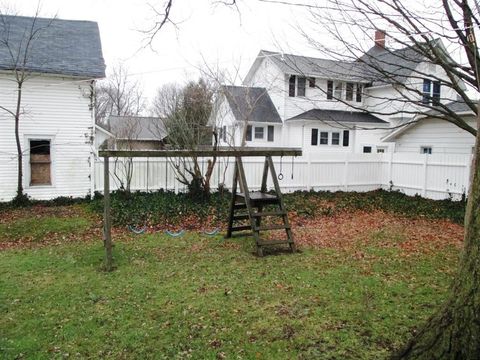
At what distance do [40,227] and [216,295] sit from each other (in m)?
6.17

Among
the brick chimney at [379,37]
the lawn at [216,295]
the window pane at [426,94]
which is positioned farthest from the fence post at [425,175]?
the brick chimney at [379,37]

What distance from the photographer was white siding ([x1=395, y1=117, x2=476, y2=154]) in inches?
588

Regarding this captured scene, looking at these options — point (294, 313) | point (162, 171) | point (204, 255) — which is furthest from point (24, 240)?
point (294, 313)

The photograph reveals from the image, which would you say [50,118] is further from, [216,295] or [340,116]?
[340,116]

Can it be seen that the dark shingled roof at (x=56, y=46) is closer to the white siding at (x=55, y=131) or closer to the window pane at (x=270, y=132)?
the white siding at (x=55, y=131)

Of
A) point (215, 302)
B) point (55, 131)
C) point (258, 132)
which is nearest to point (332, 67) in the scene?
point (55, 131)

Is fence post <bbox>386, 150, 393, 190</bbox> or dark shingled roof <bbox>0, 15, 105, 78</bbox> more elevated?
dark shingled roof <bbox>0, 15, 105, 78</bbox>

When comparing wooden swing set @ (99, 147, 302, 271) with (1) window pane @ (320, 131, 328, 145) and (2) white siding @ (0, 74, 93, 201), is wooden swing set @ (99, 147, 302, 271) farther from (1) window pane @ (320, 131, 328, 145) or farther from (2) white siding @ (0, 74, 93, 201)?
(1) window pane @ (320, 131, 328, 145)

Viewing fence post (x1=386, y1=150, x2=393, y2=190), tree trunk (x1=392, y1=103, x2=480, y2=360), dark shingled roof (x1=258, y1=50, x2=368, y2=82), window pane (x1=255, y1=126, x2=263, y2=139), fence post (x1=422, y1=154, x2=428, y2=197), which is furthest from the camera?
window pane (x1=255, y1=126, x2=263, y2=139)

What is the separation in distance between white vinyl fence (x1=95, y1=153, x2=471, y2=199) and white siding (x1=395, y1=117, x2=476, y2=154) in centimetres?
202

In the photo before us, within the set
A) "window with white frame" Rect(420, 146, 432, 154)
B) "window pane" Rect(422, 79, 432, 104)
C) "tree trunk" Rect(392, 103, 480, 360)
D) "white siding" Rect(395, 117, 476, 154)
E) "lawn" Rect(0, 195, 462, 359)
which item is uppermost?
"window pane" Rect(422, 79, 432, 104)

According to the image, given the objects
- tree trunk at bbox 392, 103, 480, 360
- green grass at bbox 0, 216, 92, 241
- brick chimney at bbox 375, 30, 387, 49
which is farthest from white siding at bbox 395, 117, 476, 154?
tree trunk at bbox 392, 103, 480, 360

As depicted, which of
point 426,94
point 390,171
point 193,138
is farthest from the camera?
point 390,171

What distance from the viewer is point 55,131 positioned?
12.6m
